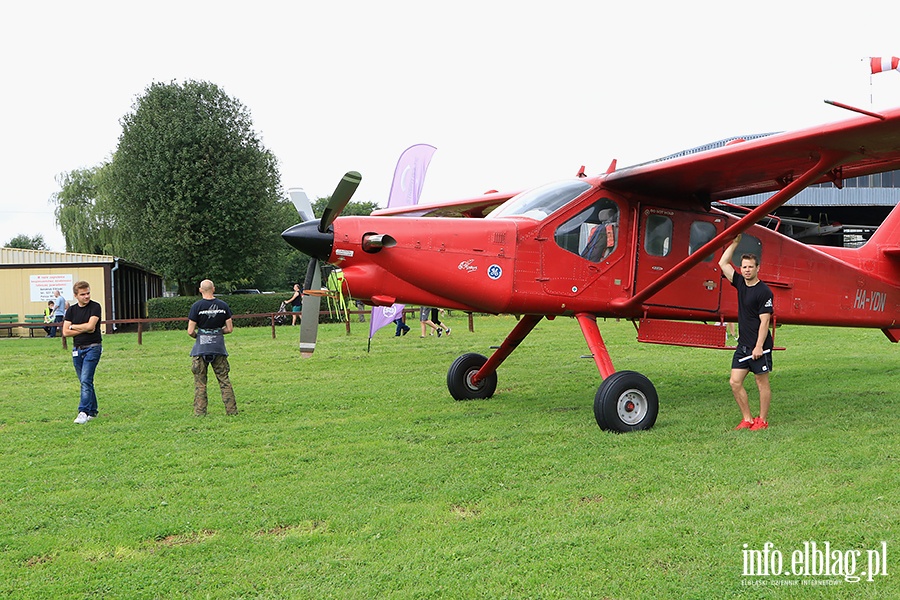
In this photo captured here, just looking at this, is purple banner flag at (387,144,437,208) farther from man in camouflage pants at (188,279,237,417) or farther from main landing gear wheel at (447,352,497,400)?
man in camouflage pants at (188,279,237,417)

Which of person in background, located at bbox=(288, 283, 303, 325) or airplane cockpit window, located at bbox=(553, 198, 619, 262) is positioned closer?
airplane cockpit window, located at bbox=(553, 198, 619, 262)

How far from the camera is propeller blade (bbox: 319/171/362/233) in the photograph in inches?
273

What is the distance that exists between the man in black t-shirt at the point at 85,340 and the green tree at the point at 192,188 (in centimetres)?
2651

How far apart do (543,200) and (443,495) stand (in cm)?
422

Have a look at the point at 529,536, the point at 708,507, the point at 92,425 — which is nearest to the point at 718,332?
the point at 708,507

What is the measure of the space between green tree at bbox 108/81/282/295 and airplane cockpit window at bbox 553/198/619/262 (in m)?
29.5

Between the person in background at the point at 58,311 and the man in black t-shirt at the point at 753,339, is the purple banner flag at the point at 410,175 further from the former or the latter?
the person in background at the point at 58,311

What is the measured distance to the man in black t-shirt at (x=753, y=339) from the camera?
7543mm

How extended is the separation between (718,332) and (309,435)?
5.13 metres

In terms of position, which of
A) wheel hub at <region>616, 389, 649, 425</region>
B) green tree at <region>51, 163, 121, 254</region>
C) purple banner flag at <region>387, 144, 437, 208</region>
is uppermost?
green tree at <region>51, 163, 121, 254</region>

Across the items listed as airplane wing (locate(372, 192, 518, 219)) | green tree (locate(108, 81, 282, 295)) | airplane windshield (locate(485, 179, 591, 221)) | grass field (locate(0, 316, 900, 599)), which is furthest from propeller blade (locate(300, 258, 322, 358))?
green tree (locate(108, 81, 282, 295))

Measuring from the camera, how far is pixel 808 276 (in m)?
9.86

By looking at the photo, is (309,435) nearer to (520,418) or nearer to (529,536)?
(520,418)

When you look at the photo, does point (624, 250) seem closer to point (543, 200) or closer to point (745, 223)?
point (543, 200)
